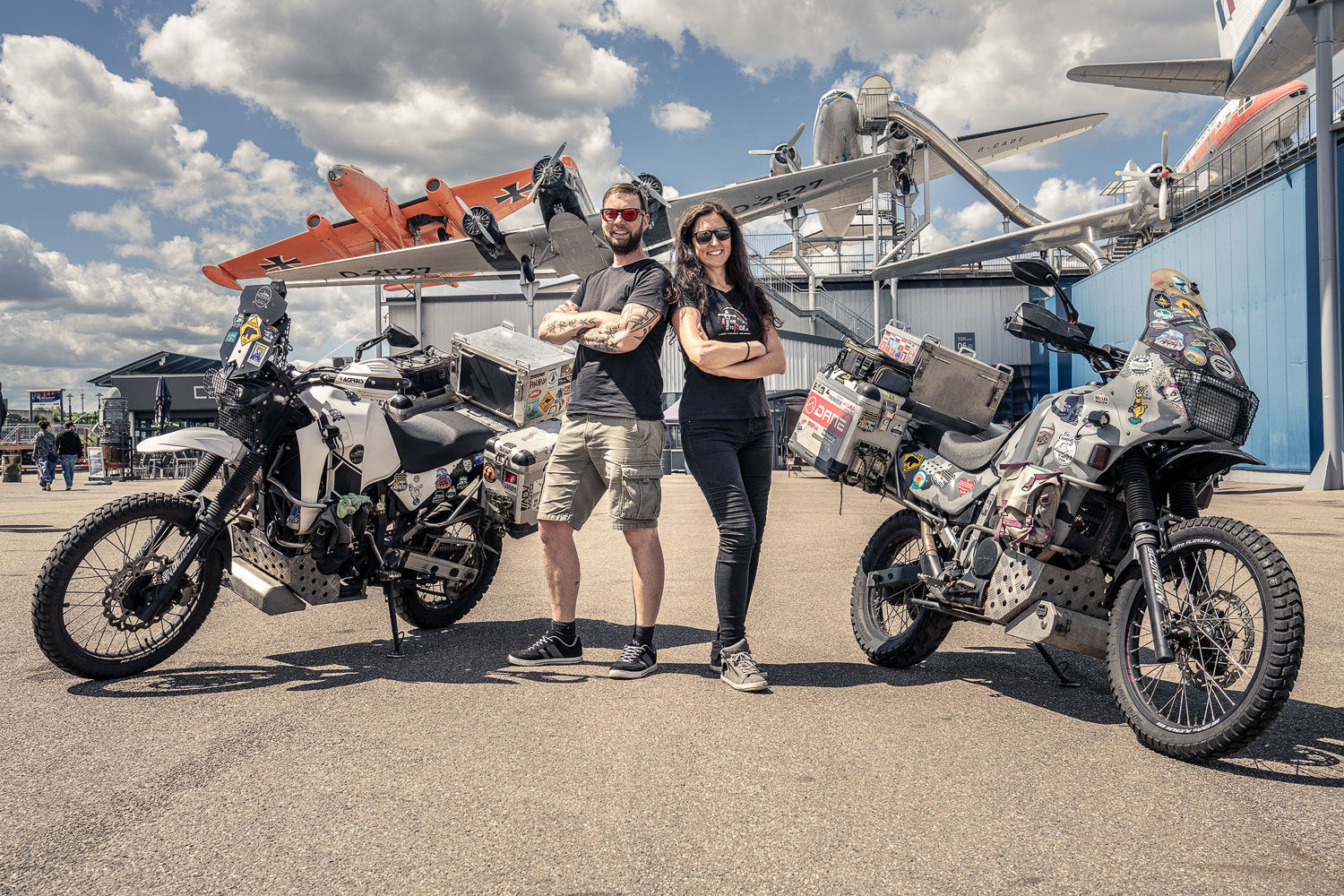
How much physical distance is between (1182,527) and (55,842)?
10.2 feet

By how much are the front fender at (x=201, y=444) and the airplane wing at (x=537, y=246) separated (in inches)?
842

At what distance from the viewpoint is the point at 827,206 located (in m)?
39.6

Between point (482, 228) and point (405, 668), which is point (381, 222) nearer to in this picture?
point (482, 228)

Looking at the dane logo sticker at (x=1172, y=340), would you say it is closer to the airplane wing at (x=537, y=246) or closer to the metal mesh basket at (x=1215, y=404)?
the metal mesh basket at (x=1215, y=404)

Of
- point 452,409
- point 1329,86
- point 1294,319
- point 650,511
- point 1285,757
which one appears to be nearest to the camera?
point 1285,757

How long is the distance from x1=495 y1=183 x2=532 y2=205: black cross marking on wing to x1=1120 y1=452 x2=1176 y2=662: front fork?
33.4 meters

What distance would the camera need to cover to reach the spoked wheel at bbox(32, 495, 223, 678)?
3141mm

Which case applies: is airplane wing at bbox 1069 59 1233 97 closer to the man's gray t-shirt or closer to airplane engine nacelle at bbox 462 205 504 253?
airplane engine nacelle at bbox 462 205 504 253

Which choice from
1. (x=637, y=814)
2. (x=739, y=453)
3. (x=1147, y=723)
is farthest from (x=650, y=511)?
(x=1147, y=723)

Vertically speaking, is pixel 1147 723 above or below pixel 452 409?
below

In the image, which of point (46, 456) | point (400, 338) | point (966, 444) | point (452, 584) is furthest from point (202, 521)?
point (46, 456)

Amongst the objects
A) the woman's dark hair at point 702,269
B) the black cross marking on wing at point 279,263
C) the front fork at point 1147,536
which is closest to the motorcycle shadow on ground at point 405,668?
the woman's dark hair at point 702,269

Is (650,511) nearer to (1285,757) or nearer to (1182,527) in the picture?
(1182,527)

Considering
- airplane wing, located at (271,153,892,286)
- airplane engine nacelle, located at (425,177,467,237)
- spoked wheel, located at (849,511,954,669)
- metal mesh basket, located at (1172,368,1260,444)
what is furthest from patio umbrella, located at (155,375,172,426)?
metal mesh basket, located at (1172,368,1260,444)
